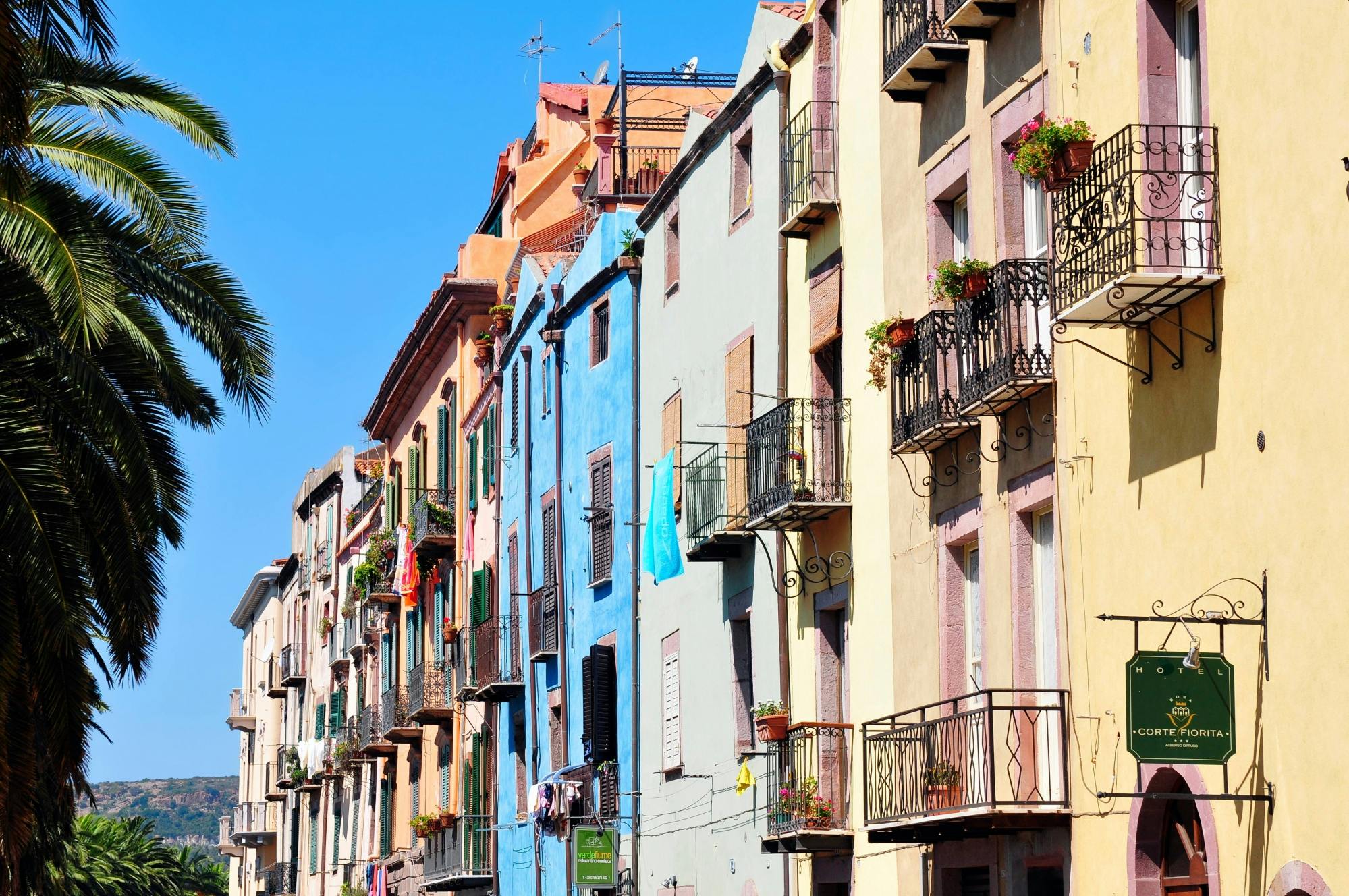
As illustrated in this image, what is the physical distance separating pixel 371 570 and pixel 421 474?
3948mm

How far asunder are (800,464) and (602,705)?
10.0m

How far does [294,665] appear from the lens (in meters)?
71.4

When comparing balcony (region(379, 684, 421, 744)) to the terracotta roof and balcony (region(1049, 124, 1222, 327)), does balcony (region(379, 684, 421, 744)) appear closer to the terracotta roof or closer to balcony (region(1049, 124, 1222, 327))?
the terracotta roof

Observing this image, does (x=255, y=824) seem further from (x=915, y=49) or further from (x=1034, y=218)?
(x=1034, y=218)

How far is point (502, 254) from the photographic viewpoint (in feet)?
151

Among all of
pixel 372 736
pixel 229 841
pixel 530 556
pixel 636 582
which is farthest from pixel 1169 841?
pixel 229 841

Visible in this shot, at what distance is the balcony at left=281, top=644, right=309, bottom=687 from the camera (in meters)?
69.7

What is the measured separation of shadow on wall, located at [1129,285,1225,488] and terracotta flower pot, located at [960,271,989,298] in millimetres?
2500

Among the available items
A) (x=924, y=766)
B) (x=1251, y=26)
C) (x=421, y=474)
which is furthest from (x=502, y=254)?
(x=1251, y=26)

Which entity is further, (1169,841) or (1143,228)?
(1169,841)

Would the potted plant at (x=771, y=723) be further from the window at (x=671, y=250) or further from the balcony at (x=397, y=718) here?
the balcony at (x=397, y=718)

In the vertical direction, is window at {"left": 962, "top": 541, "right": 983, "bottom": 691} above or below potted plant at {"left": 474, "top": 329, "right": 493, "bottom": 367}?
below

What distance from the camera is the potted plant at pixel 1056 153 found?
15.5 meters

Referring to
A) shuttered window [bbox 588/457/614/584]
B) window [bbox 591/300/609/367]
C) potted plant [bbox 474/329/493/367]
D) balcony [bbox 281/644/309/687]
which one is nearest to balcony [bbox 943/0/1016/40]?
shuttered window [bbox 588/457/614/584]
